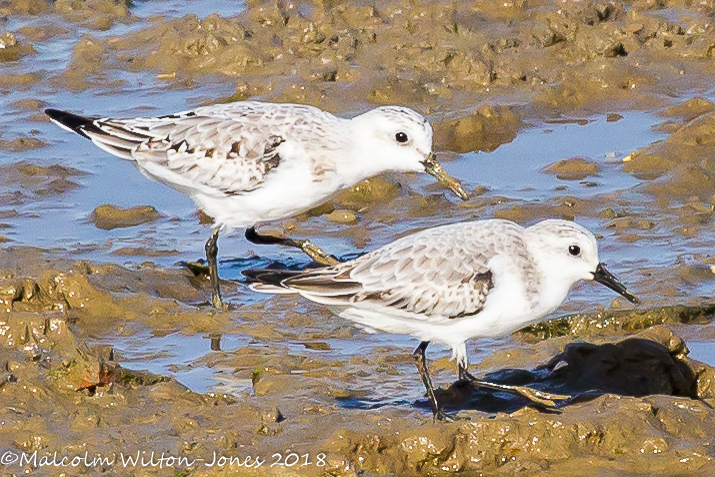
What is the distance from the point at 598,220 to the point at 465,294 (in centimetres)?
312

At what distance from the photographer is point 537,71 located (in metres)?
12.4

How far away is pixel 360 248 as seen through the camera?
984cm

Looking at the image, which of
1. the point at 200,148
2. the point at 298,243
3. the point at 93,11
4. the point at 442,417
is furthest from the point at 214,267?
the point at 93,11

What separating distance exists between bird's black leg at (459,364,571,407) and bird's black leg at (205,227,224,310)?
7.04 ft

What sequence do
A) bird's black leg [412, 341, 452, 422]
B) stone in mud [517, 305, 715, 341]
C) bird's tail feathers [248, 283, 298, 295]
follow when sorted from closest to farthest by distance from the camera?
bird's black leg [412, 341, 452, 422] < bird's tail feathers [248, 283, 298, 295] < stone in mud [517, 305, 715, 341]

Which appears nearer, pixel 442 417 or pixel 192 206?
pixel 442 417

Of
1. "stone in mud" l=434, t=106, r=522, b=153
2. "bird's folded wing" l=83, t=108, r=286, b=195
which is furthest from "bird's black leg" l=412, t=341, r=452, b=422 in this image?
"stone in mud" l=434, t=106, r=522, b=153

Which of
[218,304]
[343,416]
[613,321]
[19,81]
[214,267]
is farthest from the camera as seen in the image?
[19,81]

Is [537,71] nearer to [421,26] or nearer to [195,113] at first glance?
[421,26]

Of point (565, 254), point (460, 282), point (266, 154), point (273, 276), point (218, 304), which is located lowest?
point (218, 304)

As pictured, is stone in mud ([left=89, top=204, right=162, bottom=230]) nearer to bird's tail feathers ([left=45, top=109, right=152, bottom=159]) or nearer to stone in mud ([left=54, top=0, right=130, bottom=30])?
bird's tail feathers ([left=45, top=109, right=152, bottom=159])

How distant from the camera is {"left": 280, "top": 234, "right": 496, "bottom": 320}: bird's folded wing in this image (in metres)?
7.11

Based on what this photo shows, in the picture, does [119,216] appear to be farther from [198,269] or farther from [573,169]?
[573,169]

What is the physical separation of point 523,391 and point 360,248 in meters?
2.85
